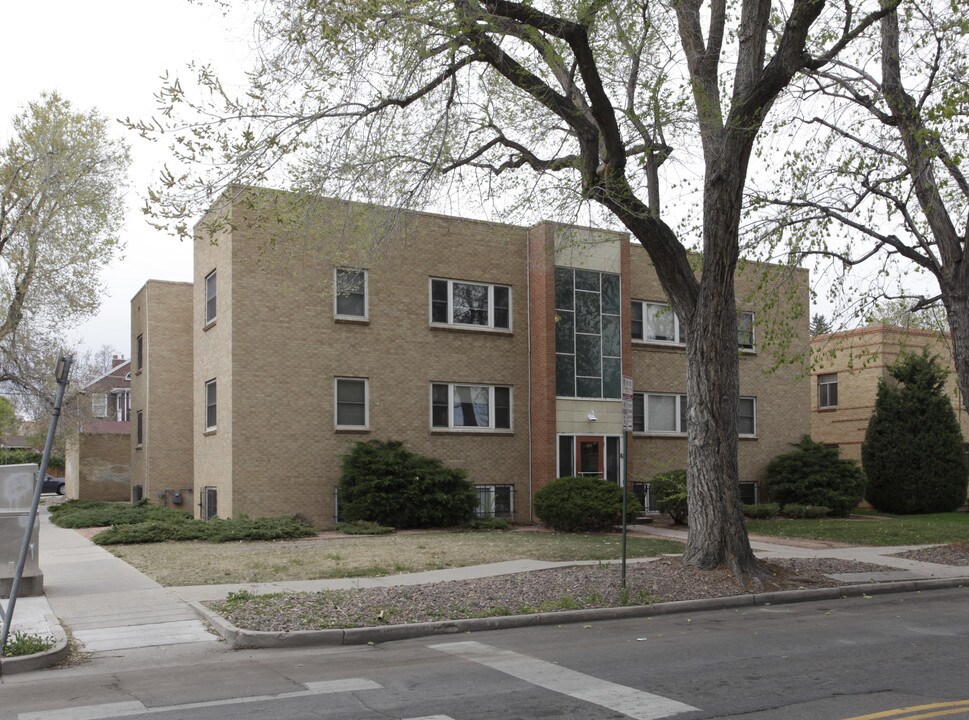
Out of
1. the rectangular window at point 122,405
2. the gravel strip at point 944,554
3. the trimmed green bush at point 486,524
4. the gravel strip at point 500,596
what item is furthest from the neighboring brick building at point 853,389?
the rectangular window at point 122,405

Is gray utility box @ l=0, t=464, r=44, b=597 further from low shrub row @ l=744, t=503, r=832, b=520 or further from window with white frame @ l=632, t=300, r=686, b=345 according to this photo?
low shrub row @ l=744, t=503, r=832, b=520

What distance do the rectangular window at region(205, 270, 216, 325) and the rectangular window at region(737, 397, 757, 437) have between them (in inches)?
629

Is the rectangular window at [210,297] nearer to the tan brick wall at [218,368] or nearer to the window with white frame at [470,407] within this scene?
the tan brick wall at [218,368]

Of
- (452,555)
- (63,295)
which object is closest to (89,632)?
(452,555)

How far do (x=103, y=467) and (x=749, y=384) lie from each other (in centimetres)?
2405

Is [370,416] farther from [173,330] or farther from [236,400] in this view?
[173,330]

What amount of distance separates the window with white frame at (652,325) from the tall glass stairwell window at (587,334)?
1.31 m

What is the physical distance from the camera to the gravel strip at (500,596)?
33.7 ft

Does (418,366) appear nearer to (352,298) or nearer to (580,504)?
(352,298)

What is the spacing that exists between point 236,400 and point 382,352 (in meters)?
3.85

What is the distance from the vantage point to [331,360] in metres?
22.9

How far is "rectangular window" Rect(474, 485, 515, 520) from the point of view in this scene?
24750 mm

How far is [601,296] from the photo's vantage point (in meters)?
26.1

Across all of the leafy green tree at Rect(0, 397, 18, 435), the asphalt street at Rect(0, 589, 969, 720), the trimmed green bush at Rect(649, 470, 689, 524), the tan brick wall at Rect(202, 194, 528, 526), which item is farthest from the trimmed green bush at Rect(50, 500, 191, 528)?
the leafy green tree at Rect(0, 397, 18, 435)
